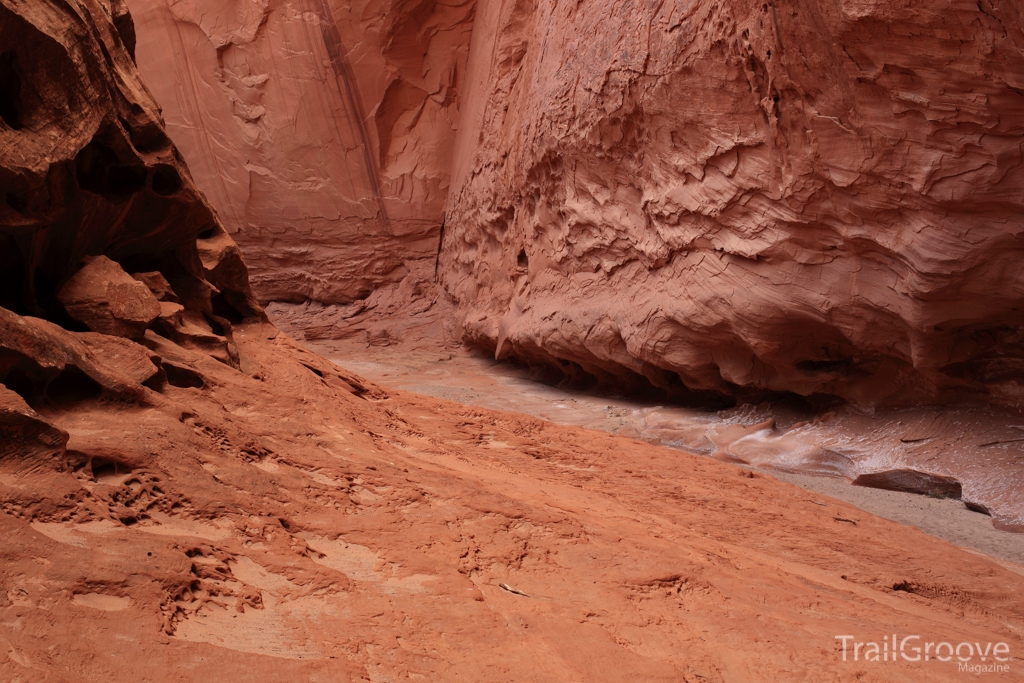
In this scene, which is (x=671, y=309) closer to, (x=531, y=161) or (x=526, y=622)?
(x=531, y=161)

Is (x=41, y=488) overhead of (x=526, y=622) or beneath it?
overhead

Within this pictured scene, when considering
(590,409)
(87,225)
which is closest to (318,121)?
(590,409)

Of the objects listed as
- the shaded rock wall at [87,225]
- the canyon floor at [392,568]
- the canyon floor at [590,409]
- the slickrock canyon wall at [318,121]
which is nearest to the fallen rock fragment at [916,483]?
the canyon floor at [590,409]

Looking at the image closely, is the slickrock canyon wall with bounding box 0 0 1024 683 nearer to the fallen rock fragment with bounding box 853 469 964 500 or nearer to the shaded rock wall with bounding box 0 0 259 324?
the shaded rock wall with bounding box 0 0 259 324

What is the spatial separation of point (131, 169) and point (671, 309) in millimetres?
3927

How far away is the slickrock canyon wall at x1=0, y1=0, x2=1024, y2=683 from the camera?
60.2 inches

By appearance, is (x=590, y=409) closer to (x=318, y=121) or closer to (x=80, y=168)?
(x=80, y=168)

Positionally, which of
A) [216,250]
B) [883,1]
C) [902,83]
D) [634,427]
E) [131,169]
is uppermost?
[883,1]

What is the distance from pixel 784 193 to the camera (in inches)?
189

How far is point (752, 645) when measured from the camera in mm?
1861

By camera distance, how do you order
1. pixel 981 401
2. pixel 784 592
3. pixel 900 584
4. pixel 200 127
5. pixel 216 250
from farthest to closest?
pixel 200 127 → pixel 981 401 → pixel 216 250 → pixel 900 584 → pixel 784 592

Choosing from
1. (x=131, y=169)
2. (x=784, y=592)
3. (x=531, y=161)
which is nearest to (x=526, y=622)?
(x=784, y=592)

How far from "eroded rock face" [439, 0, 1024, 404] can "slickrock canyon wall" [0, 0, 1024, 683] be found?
1.62 m
